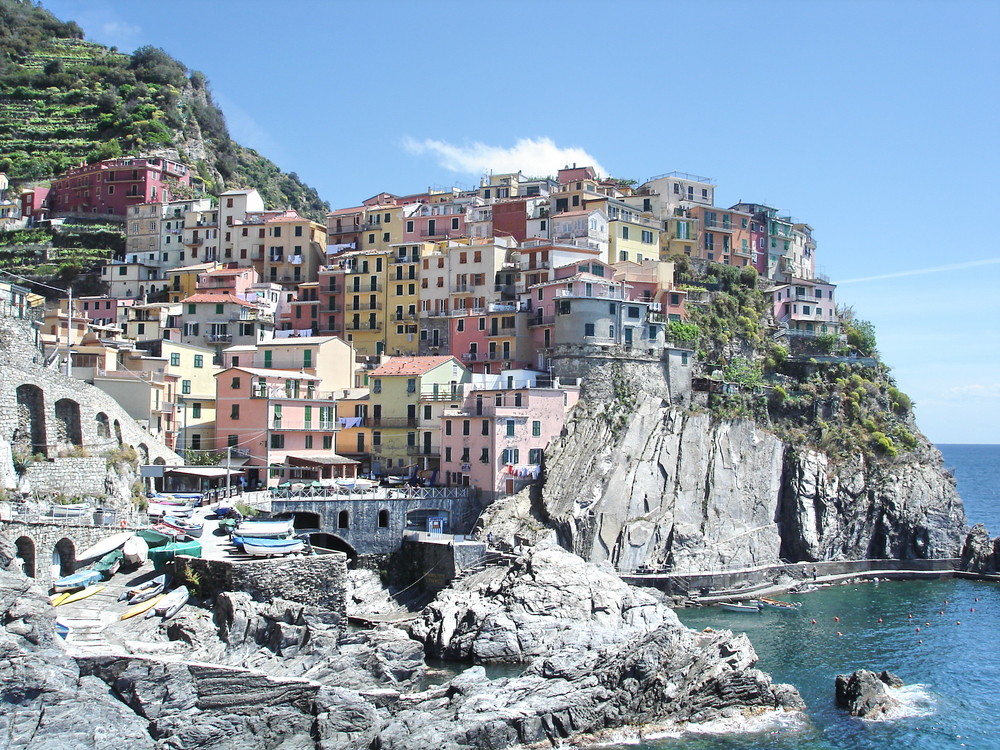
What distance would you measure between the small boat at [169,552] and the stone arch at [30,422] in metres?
7.27

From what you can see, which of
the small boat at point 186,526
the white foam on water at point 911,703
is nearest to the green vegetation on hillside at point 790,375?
the white foam on water at point 911,703

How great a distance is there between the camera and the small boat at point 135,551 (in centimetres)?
4038

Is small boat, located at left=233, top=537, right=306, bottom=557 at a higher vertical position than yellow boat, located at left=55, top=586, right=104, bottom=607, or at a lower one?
higher

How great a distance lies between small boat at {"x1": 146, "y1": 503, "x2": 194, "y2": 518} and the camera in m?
47.5

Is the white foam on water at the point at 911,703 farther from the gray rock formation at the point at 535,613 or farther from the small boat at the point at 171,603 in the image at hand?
the small boat at the point at 171,603

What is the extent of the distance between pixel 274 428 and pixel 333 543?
912 centimetres

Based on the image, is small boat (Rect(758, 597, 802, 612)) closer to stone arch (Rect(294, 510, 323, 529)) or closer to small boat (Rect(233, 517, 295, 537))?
stone arch (Rect(294, 510, 323, 529))

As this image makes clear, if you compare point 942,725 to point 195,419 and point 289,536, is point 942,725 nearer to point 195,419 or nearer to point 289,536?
point 289,536

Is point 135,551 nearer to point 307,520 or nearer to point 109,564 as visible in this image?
point 109,564

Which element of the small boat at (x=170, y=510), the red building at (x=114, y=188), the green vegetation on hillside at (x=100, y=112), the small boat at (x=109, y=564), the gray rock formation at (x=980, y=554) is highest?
the green vegetation on hillside at (x=100, y=112)

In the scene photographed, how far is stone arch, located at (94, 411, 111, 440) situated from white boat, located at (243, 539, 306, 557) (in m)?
12.3

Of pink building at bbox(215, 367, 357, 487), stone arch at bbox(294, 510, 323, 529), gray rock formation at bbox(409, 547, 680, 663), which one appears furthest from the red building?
gray rock formation at bbox(409, 547, 680, 663)

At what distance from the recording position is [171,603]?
1499 inches

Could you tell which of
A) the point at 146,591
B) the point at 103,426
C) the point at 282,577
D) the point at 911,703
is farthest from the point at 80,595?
the point at 911,703
